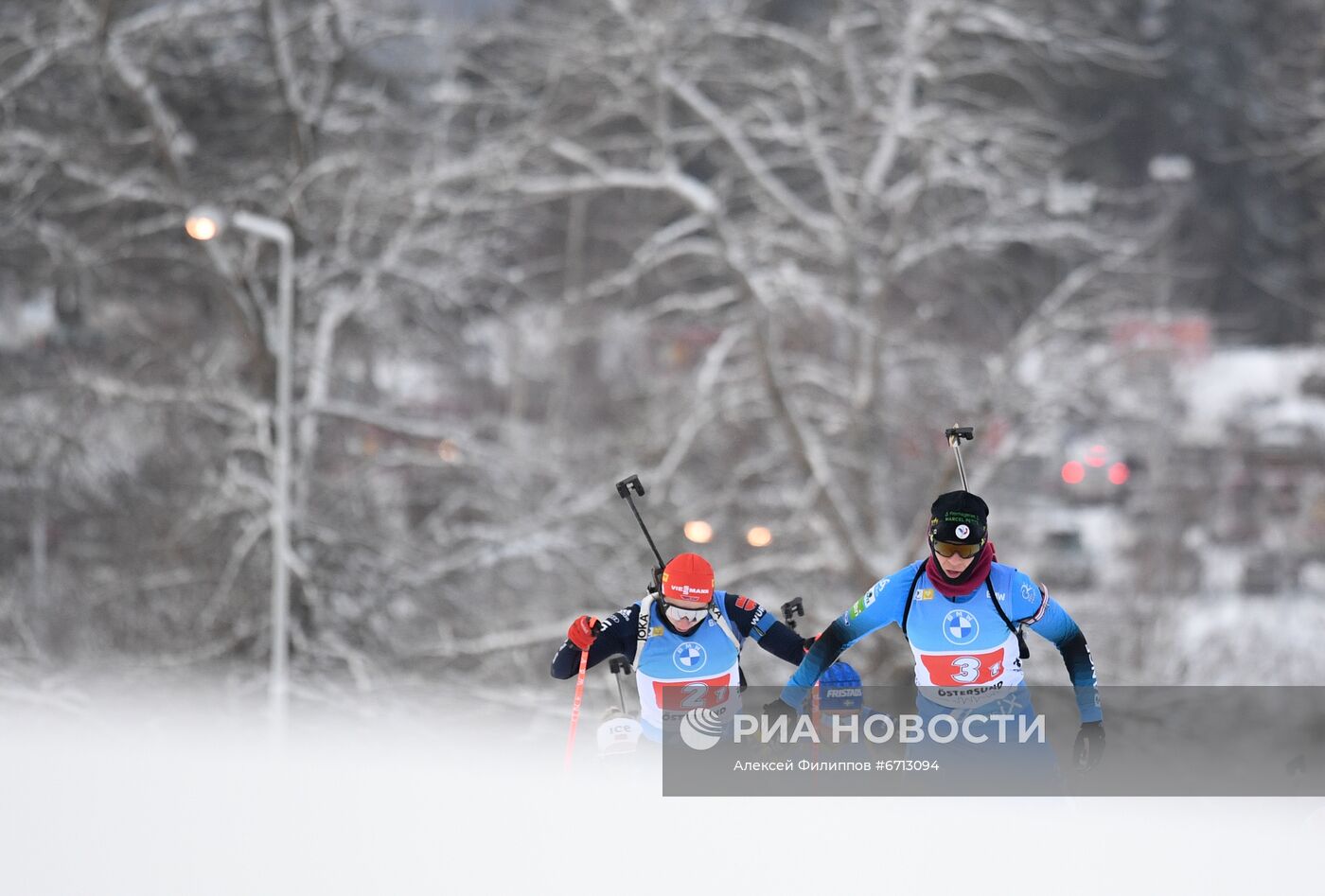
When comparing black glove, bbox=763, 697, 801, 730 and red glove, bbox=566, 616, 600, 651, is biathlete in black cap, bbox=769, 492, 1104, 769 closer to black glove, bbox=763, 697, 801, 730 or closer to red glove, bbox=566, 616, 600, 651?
black glove, bbox=763, 697, 801, 730

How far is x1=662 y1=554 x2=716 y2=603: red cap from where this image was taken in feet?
22.4

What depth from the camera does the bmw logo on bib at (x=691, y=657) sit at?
7141mm

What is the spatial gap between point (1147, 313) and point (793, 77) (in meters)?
8.25

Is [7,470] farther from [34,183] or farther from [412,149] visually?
[412,149]

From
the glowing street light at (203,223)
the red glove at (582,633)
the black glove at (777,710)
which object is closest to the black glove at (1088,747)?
the black glove at (777,710)

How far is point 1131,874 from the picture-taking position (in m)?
5.69

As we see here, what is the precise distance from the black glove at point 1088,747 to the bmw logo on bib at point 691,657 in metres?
1.78

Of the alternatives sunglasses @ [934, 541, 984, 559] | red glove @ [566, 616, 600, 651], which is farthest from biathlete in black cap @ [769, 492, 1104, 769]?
red glove @ [566, 616, 600, 651]

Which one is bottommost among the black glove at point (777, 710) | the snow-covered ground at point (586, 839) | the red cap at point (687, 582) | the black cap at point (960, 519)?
the snow-covered ground at point (586, 839)

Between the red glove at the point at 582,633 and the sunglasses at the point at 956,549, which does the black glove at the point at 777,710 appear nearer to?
the red glove at the point at 582,633

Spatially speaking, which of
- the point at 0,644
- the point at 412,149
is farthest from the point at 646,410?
the point at 0,644

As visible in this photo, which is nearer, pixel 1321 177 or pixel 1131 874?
pixel 1131 874

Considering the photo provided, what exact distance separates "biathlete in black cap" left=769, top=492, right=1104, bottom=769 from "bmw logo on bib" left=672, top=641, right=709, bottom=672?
0.50 meters

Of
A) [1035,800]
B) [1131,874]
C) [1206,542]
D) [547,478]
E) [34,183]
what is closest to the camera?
[1131,874]
